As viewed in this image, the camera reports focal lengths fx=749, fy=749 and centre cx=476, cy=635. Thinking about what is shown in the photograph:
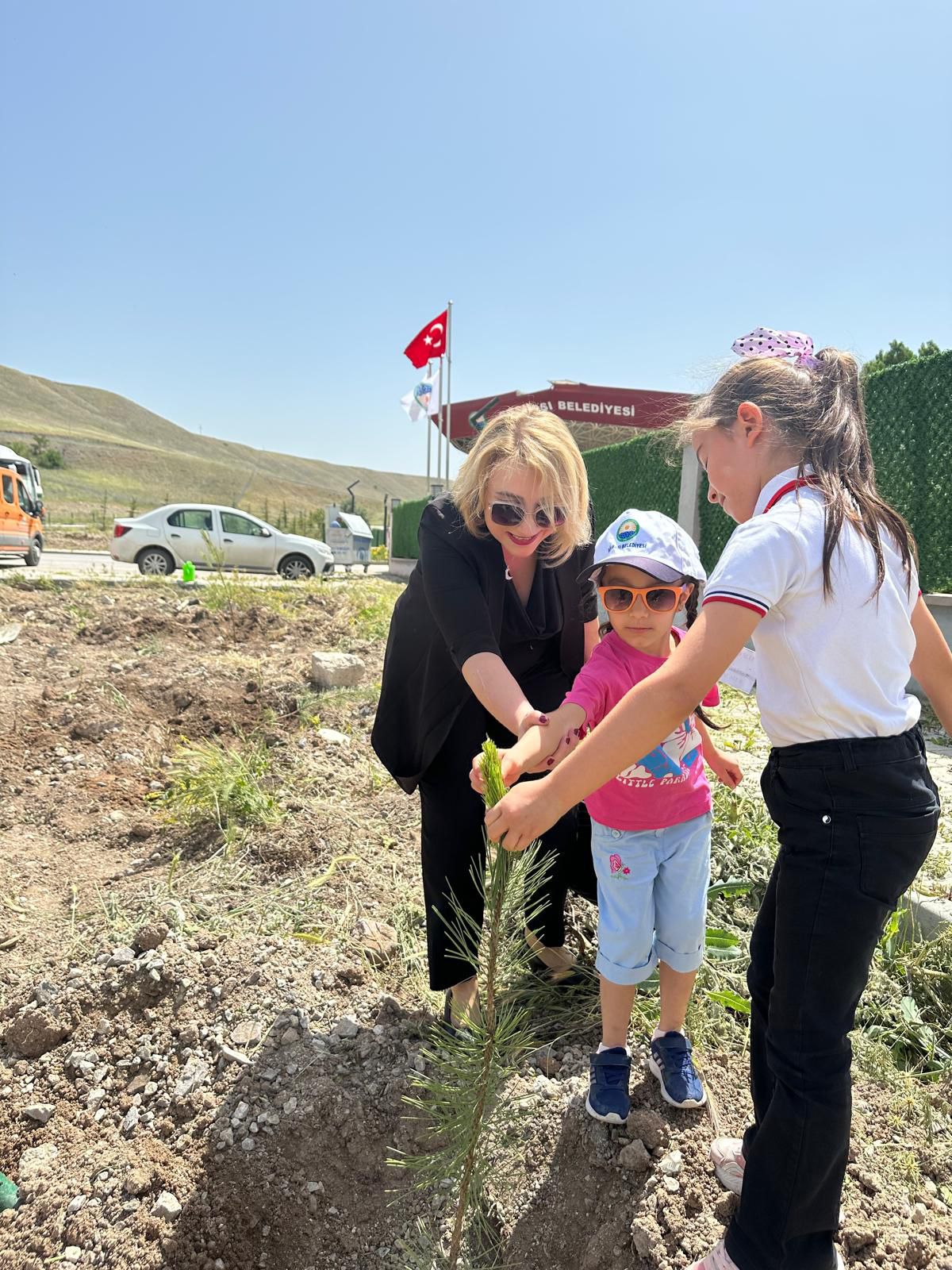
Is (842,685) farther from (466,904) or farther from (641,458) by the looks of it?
(641,458)

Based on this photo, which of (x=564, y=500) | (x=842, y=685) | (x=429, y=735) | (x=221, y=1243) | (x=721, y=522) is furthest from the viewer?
(x=721, y=522)

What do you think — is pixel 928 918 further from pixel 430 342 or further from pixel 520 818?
pixel 430 342

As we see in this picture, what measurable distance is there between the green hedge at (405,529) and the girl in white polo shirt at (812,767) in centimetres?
1878

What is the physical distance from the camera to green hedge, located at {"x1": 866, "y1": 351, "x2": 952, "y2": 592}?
545 cm

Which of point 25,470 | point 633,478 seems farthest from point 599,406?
point 25,470

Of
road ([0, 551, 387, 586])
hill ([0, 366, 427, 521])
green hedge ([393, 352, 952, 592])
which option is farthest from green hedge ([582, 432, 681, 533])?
hill ([0, 366, 427, 521])

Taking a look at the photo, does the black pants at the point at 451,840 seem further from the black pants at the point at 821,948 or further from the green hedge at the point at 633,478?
the green hedge at the point at 633,478

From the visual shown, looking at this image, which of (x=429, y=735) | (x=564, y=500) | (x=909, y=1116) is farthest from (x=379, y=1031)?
(x=564, y=500)

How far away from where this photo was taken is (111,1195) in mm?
1688

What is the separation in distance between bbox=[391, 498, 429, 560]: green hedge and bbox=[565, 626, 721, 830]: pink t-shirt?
1826cm

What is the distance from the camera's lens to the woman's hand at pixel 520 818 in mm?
1073

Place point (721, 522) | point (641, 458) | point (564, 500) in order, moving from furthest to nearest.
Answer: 1. point (641, 458)
2. point (721, 522)
3. point (564, 500)

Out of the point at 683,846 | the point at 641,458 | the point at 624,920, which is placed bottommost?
the point at 624,920

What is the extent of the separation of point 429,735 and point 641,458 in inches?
299
